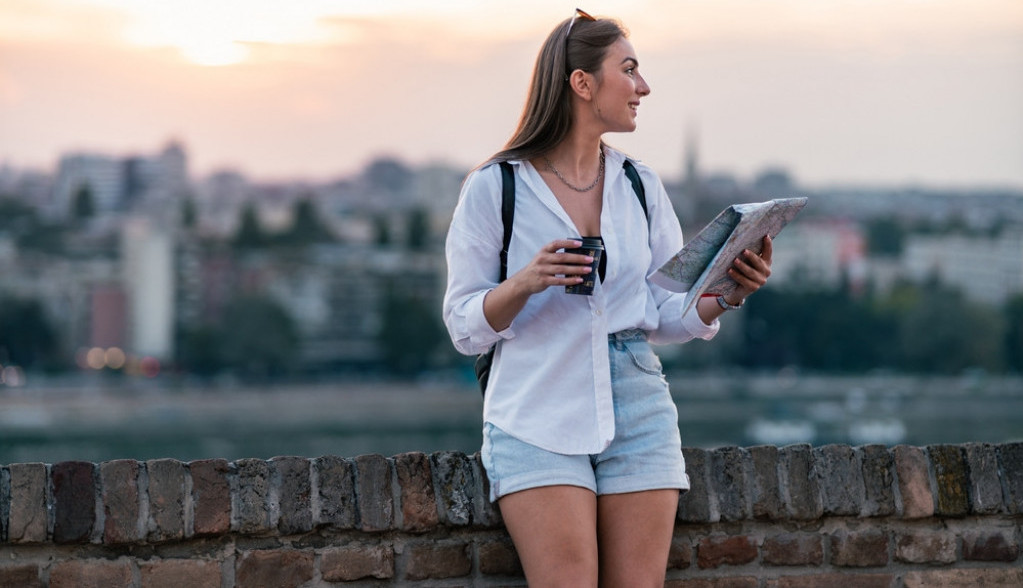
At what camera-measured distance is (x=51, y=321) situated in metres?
66.7

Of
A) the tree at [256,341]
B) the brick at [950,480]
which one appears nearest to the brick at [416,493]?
the brick at [950,480]

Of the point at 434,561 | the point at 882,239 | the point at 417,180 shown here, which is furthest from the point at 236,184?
the point at 434,561

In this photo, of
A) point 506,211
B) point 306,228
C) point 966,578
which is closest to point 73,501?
point 506,211

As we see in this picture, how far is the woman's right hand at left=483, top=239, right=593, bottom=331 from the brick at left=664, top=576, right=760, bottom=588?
594 millimetres

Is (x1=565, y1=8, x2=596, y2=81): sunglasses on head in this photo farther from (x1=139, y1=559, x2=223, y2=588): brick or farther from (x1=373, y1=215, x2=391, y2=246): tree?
(x1=373, y1=215, x2=391, y2=246): tree

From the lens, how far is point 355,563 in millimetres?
2568

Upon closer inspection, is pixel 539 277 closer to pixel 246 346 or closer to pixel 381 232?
pixel 246 346

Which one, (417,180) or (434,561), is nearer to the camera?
(434,561)

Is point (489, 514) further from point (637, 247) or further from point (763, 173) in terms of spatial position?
point (763, 173)

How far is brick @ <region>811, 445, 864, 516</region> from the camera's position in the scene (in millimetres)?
2734

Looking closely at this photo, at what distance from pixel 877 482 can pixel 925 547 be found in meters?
0.14

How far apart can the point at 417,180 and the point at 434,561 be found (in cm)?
7478

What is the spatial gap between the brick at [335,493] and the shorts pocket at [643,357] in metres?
0.46

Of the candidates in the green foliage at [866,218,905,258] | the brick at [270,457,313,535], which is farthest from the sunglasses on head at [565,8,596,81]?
the green foliage at [866,218,905,258]
